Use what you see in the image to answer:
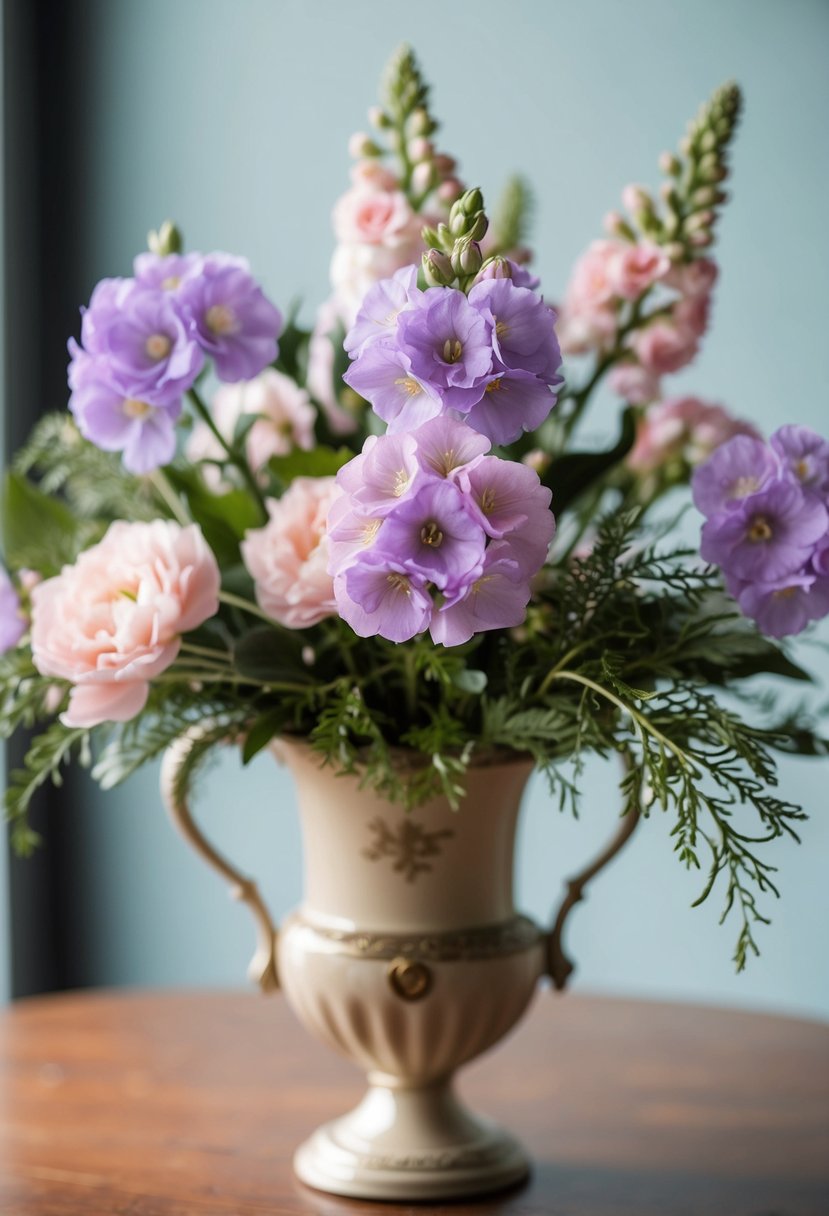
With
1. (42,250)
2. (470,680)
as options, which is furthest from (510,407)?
(42,250)

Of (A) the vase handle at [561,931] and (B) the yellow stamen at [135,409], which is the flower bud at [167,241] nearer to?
(B) the yellow stamen at [135,409]

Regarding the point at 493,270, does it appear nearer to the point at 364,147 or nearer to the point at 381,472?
the point at 381,472

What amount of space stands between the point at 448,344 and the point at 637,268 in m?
0.36

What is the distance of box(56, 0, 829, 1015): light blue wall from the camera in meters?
1.84

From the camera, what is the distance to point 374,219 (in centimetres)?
86

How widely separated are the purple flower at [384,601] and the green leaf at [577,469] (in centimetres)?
28

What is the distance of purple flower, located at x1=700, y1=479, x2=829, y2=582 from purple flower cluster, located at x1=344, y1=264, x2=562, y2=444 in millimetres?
157

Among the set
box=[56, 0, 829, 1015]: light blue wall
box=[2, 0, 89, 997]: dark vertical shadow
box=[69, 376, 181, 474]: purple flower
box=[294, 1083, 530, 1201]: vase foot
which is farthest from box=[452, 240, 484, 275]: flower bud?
box=[2, 0, 89, 997]: dark vertical shadow

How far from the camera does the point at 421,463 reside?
583mm

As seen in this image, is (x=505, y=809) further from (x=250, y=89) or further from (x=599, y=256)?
(x=250, y=89)

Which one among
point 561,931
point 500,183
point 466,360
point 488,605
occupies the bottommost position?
point 561,931

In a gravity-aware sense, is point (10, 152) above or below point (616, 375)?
above

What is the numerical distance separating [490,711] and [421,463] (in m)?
0.21

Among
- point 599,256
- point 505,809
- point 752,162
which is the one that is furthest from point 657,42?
point 505,809
